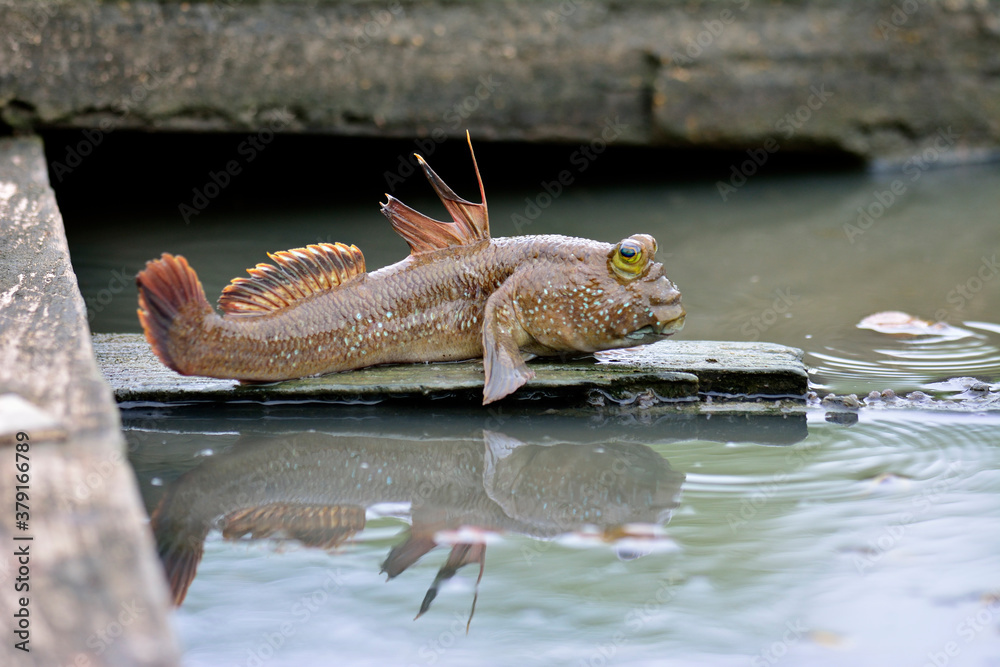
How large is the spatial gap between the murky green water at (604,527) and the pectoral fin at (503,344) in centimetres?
17

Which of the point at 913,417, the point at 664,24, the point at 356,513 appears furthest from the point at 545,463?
the point at 664,24

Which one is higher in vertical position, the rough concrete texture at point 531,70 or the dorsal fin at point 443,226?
the rough concrete texture at point 531,70

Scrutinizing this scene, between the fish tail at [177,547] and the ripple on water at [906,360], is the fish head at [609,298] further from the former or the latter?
the fish tail at [177,547]

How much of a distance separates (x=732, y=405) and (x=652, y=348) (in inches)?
14.6

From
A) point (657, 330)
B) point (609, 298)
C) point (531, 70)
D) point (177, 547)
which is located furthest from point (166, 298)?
point (531, 70)

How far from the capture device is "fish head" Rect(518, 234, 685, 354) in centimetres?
278

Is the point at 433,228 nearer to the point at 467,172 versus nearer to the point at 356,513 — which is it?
the point at 356,513

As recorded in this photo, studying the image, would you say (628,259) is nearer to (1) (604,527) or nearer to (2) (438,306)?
(2) (438,306)

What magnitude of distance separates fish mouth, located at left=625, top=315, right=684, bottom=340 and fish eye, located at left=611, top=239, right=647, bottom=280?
0.55 feet

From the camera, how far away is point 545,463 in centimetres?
257

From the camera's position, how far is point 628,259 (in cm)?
277

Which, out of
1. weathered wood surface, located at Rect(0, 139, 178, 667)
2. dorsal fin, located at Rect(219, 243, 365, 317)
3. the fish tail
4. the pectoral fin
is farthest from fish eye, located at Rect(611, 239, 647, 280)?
weathered wood surface, located at Rect(0, 139, 178, 667)

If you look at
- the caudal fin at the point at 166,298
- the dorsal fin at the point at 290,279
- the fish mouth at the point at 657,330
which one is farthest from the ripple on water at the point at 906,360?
the caudal fin at the point at 166,298

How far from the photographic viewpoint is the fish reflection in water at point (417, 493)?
2.14 m
